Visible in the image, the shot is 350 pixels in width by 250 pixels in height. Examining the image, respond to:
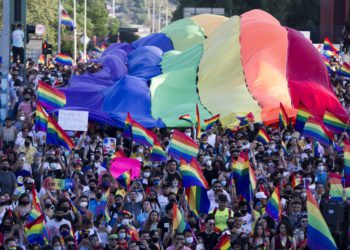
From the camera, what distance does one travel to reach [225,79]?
34.2 meters

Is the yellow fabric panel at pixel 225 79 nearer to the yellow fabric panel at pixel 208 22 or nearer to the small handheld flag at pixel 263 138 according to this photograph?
the small handheld flag at pixel 263 138

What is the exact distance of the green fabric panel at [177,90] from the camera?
103 feet

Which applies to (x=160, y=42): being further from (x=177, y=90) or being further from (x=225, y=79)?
(x=225, y=79)

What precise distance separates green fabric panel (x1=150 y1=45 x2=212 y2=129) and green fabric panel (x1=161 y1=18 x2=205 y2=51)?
3953 mm

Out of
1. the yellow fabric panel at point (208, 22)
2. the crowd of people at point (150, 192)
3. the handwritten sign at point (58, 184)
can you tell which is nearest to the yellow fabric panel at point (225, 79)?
the crowd of people at point (150, 192)

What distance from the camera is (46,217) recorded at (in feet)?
63.5

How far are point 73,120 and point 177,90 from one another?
8552mm

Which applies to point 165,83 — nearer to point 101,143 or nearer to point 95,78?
point 95,78

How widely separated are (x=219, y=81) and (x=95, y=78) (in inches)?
123

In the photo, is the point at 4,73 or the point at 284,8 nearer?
the point at 4,73

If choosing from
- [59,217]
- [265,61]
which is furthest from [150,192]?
[265,61]

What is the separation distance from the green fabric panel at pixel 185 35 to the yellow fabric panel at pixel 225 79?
15.2 feet

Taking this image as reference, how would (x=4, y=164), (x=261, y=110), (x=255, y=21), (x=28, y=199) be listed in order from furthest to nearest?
(x=255, y=21), (x=261, y=110), (x=4, y=164), (x=28, y=199)

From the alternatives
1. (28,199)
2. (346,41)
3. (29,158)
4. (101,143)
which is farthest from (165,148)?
(346,41)
